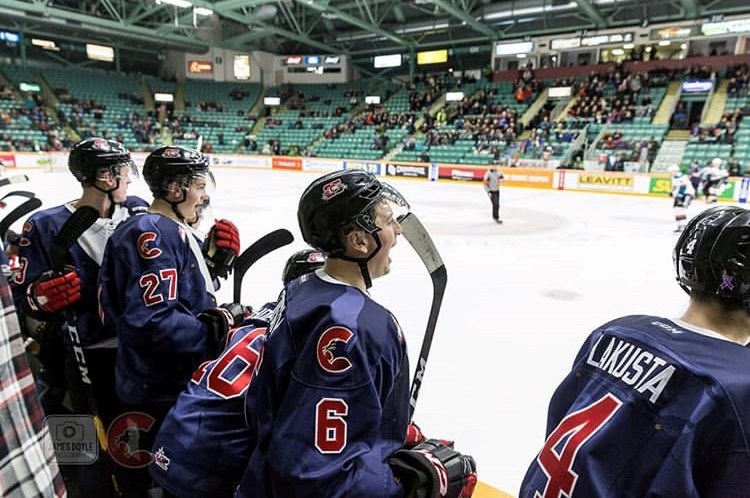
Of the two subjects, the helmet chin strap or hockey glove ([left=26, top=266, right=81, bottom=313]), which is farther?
the helmet chin strap

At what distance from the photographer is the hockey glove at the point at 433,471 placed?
1182mm

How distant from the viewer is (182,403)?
146 cm

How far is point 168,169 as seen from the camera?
2.19 metres

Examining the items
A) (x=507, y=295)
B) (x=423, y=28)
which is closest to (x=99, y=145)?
(x=507, y=295)

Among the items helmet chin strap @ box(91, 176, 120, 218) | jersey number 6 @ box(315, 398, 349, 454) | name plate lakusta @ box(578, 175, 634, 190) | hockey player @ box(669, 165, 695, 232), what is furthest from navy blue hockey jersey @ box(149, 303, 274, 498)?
name plate lakusta @ box(578, 175, 634, 190)

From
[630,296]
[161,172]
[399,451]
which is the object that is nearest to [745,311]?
[399,451]

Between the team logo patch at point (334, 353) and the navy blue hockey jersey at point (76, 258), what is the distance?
5.13 feet

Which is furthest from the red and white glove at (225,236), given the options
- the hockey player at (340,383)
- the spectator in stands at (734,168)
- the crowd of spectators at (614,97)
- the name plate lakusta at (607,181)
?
the crowd of spectators at (614,97)

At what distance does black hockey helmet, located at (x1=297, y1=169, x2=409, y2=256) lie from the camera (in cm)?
132

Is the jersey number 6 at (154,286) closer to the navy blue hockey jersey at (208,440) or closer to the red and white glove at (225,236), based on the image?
the navy blue hockey jersey at (208,440)

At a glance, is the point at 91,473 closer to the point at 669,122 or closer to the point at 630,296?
the point at 630,296

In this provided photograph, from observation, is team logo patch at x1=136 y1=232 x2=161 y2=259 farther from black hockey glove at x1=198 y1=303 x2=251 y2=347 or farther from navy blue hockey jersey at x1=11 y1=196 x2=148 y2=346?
navy blue hockey jersey at x1=11 y1=196 x2=148 y2=346

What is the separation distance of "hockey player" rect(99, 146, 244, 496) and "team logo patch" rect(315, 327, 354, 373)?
99cm

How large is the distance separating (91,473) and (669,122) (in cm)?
2328
